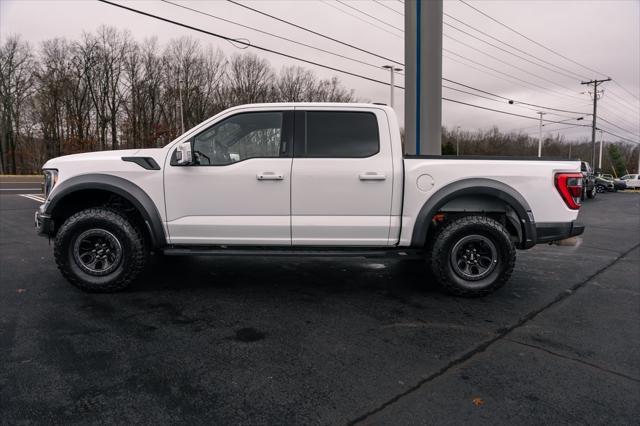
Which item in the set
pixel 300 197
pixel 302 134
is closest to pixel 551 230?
pixel 300 197

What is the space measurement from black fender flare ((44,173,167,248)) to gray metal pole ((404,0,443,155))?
6.24m

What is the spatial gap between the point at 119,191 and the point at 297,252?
2020 mm

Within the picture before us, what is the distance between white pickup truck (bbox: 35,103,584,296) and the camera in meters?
4.52

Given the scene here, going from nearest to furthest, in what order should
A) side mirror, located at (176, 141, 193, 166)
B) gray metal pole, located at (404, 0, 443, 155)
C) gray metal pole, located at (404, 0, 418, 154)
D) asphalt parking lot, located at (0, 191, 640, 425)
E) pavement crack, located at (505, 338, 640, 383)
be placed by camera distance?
1. asphalt parking lot, located at (0, 191, 640, 425)
2. pavement crack, located at (505, 338, 640, 383)
3. side mirror, located at (176, 141, 193, 166)
4. gray metal pole, located at (404, 0, 443, 155)
5. gray metal pole, located at (404, 0, 418, 154)

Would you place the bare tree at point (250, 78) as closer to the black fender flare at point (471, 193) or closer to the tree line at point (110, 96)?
the tree line at point (110, 96)

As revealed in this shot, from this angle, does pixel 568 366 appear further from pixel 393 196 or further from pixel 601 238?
pixel 601 238

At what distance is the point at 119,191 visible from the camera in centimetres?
453

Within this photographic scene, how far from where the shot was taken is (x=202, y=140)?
4.64 m

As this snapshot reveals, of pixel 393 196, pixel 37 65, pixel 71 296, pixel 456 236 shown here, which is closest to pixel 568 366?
pixel 456 236

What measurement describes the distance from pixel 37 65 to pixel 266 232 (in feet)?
169

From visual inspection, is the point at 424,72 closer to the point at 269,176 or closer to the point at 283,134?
the point at 283,134

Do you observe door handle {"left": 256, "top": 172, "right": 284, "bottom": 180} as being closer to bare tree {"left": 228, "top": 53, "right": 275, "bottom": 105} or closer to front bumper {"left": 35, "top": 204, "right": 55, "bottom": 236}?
front bumper {"left": 35, "top": 204, "right": 55, "bottom": 236}

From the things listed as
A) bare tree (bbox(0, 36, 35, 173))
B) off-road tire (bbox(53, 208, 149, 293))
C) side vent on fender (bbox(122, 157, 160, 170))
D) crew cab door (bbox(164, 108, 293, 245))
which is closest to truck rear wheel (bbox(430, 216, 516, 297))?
crew cab door (bbox(164, 108, 293, 245))

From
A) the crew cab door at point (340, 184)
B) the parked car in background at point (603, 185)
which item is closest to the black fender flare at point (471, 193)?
the crew cab door at point (340, 184)
